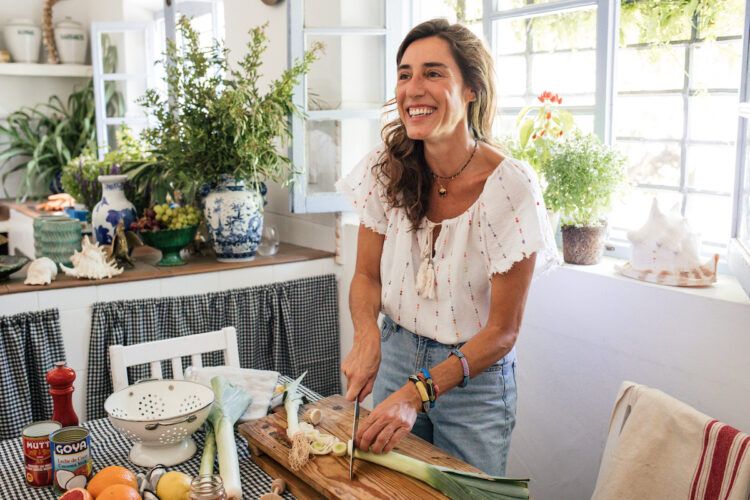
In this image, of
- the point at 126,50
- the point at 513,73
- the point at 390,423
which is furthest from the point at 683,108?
the point at 126,50

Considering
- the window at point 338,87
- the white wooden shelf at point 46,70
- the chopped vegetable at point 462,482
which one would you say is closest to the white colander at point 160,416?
the chopped vegetable at point 462,482

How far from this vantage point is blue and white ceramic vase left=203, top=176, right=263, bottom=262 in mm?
3020

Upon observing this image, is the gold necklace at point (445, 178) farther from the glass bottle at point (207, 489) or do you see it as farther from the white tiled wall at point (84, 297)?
the white tiled wall at point (84, 297)

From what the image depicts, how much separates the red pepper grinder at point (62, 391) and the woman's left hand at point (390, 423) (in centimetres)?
57

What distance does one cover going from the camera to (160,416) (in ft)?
5.28

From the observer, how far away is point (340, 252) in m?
3.25

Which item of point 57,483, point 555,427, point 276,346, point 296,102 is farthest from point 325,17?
point 57,483

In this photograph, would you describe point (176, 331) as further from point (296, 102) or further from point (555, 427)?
point (555, 427)

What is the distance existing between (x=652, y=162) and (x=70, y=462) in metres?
1.86

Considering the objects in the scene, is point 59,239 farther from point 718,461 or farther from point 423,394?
point 718,461

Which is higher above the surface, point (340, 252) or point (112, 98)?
point (112, 98)

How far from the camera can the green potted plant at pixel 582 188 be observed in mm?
2301

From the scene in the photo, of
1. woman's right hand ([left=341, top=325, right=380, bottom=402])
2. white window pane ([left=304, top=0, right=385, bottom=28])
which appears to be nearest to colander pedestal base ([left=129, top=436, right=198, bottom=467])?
woman's right hand ([left=341, top=325, right=380, bottom=402])

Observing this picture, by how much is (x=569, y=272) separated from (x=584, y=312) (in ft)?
0.41
